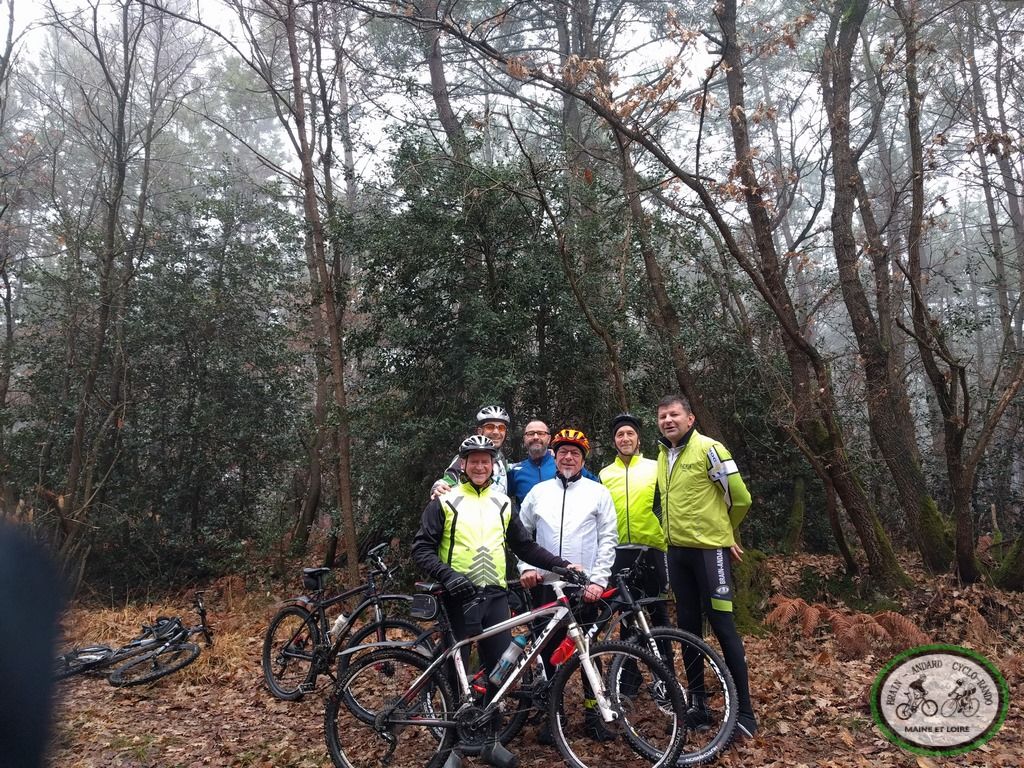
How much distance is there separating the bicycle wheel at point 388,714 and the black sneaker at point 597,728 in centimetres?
83

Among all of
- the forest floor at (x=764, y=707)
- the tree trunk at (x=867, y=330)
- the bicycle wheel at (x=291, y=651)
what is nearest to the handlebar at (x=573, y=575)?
the forest floor at (x=764, y=707)

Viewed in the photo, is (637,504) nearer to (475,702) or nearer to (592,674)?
(592,674)

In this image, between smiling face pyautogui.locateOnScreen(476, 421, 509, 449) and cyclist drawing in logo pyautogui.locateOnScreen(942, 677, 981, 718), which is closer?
cyclist drawing in logo pyautogui.locateOnScreen(942, 677, 981, 718)

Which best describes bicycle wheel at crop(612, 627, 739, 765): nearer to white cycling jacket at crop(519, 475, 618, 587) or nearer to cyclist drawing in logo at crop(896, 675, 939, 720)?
white cycling jacket at crop(519, 475, 618, 587)

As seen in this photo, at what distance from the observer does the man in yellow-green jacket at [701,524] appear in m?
4.15

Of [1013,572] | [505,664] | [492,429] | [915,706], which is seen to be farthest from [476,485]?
[1013,572]

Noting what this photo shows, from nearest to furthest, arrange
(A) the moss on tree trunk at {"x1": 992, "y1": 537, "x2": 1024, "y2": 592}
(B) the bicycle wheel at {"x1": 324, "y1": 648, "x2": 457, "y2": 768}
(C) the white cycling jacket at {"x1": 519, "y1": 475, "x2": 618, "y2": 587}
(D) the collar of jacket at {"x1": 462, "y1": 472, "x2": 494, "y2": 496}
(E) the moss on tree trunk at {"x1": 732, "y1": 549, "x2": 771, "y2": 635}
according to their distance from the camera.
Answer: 1. (B) the bicycle wheel at {"x1": 324, "y1": 648, "x2": 457, "y2": 768}
2. (D) the collar of jacket at {"x1": 462, "y1": 472, "x2": 494, "y2": 496}
3. (C) the white cycling jacket at {"x1": 519, "y1": 475, "x2": 618, "y2": 587}
4. (E) the moss on tree trunk at {"x1": 732, "y1": 549, "x2": 771, "y2": 635}
5. (A) the moss on tree trunk at {"x1": 992, "y1": 537, "x2": 1024, "y2": 592}

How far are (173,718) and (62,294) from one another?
330 inches

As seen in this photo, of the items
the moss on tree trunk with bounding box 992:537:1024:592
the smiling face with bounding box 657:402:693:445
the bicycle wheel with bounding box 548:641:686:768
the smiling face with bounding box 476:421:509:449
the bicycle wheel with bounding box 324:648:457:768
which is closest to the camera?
the bicycle wheel with bounding box 548:641:686:768

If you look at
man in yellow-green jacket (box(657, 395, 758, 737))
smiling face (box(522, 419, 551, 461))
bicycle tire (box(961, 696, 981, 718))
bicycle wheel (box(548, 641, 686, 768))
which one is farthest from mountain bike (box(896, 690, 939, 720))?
smiling face (box(522, 419, 551, 461))

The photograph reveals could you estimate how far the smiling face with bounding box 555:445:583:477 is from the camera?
176 inches

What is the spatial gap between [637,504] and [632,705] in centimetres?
133

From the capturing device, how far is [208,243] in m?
11.8

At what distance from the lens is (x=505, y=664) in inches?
155
